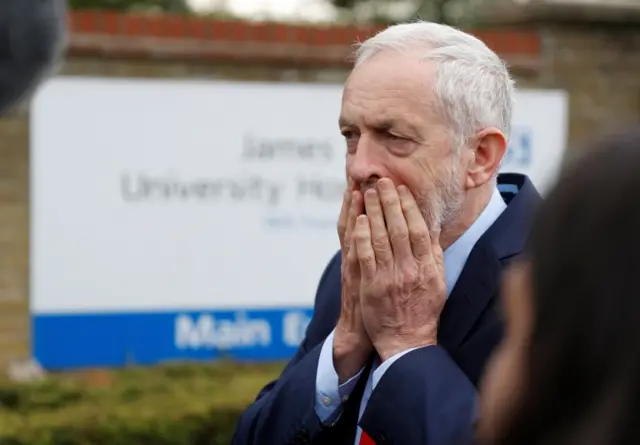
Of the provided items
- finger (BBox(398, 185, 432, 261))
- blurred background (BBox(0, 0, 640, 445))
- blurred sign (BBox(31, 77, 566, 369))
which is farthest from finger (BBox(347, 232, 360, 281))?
blurred sign (BBox(31, 77, 566, 369))

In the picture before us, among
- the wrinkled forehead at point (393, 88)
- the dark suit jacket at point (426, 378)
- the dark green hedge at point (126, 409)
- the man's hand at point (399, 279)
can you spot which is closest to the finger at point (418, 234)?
the man's hand at point (399, 279)

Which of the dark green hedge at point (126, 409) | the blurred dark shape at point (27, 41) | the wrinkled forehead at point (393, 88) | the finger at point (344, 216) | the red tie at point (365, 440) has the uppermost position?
the blurred dark shape at point (27, 41)

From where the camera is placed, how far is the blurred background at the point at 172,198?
6375mm

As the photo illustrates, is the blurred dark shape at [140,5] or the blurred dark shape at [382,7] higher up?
the blurred dark shape at [140,5]

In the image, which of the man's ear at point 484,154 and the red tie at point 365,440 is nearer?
the red tie at point 365,440

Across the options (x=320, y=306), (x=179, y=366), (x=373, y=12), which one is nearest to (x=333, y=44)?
(x=179, y=366)

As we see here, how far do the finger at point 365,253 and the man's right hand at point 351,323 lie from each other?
0.06ft

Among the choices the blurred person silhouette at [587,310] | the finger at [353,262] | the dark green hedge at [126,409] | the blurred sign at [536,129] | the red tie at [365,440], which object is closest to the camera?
the blurred person silhouette at [587,310]

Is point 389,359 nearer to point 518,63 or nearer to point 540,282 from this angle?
point 540,282

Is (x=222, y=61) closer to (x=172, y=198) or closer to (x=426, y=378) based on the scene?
(x=172, y=198)

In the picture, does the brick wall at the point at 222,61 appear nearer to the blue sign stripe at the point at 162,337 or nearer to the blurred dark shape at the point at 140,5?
the blue sign stripe at the point at 162,337

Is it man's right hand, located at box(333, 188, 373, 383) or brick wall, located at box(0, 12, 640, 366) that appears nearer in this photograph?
man's right hand, located at box(333, 188, 373, 383)

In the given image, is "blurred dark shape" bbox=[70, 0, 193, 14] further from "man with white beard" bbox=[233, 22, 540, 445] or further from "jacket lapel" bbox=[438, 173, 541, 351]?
"jacket lapel" bbox=[438, 173, 541, 351]

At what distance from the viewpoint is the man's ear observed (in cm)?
227
